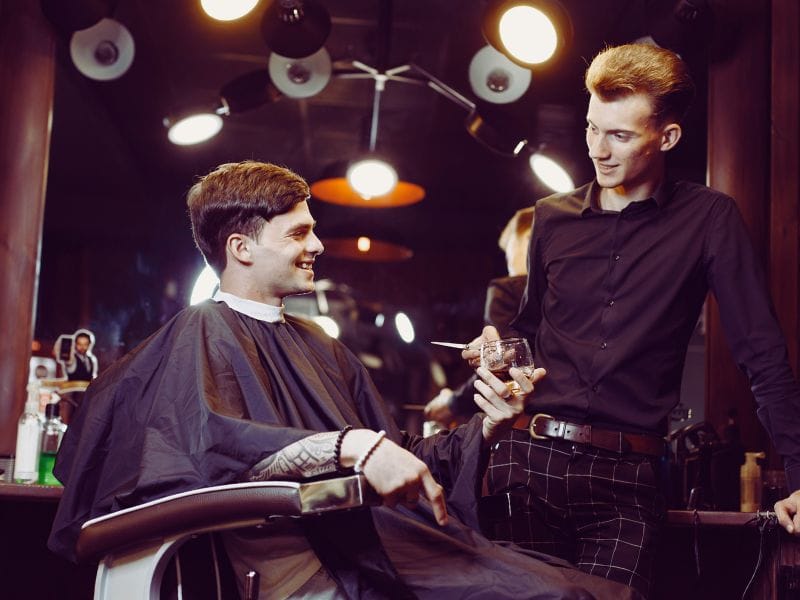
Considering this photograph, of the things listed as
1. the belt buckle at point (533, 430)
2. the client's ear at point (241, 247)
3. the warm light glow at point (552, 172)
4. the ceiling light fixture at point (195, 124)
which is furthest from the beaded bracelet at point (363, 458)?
the ceiling light fixture at point (195, 124)

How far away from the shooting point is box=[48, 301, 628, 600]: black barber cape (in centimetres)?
161

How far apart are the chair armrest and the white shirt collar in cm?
61

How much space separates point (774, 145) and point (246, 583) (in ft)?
8.01

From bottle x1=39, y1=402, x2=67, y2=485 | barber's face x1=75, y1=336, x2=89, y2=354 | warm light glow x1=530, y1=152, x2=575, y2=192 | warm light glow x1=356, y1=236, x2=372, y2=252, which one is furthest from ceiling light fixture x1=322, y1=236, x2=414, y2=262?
bottle x1=39, y1=402, x2=67, y2=485

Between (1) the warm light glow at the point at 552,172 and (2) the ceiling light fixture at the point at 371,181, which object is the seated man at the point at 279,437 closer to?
(1) the warm light glow at the point at 552,172

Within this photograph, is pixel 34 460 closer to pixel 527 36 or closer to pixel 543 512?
pixel 543 512

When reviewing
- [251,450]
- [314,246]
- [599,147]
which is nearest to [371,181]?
[314,246]

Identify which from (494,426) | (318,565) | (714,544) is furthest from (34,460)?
(714,544)

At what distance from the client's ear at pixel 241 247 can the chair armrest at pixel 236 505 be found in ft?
2.16

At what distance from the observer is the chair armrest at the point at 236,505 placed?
55.7 inches

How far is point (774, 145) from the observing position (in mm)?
3113

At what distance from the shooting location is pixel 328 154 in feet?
25.7

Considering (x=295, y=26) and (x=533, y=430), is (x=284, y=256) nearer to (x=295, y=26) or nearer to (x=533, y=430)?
(x=533, y=430)

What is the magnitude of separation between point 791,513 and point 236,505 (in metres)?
1.07
